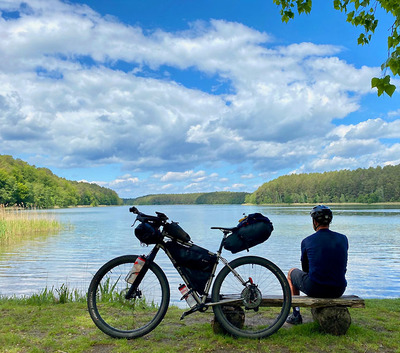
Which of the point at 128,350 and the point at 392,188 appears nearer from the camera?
the point at 128,350

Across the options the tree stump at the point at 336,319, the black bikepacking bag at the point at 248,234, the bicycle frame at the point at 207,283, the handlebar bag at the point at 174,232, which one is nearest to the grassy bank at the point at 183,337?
the tree stump at the point at 336,319

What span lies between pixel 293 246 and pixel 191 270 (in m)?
19.1

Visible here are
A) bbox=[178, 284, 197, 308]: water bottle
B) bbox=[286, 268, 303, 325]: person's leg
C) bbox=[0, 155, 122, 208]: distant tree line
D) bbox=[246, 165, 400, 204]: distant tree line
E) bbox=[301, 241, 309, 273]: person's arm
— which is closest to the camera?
bbox=[178, 284, 197, 308]: water bottle

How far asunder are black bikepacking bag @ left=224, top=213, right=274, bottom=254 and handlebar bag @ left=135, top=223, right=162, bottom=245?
2.74ft

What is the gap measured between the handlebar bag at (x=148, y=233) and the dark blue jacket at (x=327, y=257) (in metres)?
1.88

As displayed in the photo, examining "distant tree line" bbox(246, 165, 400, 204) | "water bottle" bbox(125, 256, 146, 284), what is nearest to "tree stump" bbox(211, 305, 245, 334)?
"water bottle" bbox(125, 256, 146, 284)

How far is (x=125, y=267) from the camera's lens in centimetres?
490

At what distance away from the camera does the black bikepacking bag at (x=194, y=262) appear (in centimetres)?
454

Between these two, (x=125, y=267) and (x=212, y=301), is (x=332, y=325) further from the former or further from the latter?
(x=125, y=267)

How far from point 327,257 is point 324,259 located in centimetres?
4

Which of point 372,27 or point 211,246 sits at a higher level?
point 372,27

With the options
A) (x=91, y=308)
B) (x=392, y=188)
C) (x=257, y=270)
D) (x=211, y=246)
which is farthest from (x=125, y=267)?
(x=392, y=188)

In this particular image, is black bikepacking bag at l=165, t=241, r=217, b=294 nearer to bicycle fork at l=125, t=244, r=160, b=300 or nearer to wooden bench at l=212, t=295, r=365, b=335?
bicycle fork at l=125, t=244, r=160, b=300

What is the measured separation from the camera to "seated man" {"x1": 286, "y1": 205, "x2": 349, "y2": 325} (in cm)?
450
